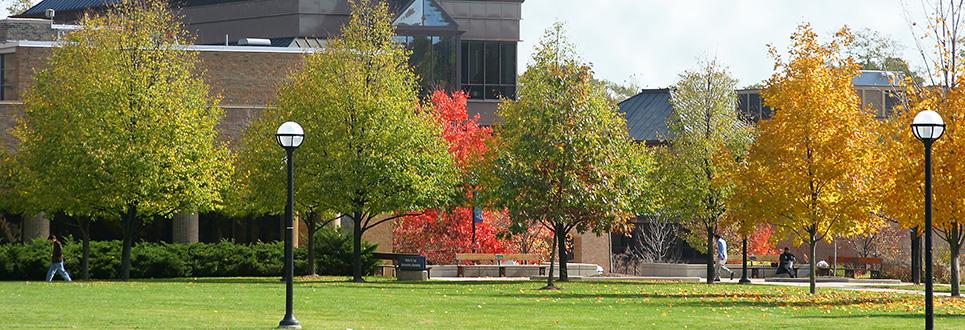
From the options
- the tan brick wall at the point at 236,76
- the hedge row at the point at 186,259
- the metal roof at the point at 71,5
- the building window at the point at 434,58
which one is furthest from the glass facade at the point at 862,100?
the hedge row at the point at 186,259

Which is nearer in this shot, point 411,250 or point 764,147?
point 764,147

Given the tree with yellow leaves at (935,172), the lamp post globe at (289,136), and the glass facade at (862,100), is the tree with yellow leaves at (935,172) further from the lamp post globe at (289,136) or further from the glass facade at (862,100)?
the glass facade at (862,100)

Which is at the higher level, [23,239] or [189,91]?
[189,91]

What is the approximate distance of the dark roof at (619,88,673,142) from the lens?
76688 millimetres

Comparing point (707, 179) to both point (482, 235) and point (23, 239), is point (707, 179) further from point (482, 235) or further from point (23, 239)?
point (23, 239)

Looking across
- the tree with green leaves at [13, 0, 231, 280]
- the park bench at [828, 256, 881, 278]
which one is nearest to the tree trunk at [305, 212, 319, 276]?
the tree with green leaves at [13, 0, 231, 280]

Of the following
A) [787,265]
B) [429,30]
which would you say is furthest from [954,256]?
[429,30]

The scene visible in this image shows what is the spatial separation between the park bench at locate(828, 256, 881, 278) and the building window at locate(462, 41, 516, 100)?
30.2m

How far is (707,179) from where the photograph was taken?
4731 centimetres

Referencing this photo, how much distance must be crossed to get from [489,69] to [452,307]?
191ft

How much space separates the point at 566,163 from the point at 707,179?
7150 mm

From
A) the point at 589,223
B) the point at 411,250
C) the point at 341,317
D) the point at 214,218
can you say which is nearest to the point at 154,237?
the point at 214,218

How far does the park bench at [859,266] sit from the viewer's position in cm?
5479

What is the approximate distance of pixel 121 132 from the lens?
44.8 m
